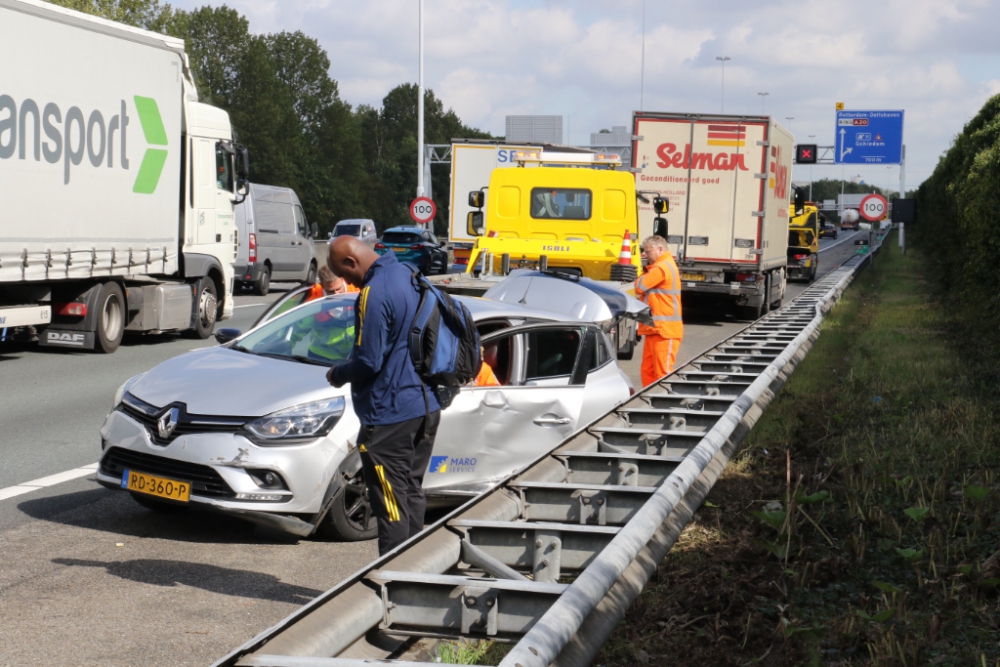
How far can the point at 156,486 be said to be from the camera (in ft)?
21.0

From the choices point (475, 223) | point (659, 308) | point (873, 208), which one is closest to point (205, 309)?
point (475, 223)

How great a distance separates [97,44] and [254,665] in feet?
46.0

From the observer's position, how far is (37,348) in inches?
653

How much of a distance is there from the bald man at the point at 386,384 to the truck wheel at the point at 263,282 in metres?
24.2

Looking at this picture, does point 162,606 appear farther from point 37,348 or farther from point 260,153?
point 260,153

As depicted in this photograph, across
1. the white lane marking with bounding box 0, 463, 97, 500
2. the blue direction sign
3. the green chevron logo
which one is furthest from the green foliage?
the white lane marking with bounding box 0, 463, 97, 500

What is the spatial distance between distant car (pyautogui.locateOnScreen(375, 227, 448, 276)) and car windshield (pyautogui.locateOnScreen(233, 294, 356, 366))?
2819 centimetres

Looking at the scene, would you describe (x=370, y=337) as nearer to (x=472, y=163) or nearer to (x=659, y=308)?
(x=659, y=308)

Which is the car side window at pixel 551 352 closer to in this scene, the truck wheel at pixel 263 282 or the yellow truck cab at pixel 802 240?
the truck wheel at pixel 263 282

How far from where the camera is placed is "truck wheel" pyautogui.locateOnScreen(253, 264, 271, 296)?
28.9 meters

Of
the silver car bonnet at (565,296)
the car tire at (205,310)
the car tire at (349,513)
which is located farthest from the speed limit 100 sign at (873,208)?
the car tire at (349,513)

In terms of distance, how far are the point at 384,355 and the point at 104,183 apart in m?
11.7

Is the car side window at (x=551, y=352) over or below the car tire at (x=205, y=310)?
over

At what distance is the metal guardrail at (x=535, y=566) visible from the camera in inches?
128
